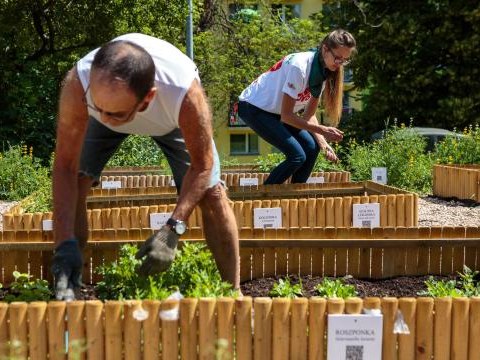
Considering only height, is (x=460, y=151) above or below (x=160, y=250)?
above

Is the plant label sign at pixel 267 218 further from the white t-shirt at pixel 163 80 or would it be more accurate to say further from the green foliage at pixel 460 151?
the green foliage at pixel 460 151

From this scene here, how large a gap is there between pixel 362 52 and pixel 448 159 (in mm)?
10162

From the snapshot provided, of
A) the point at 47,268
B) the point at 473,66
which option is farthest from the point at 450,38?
the point at 47,268

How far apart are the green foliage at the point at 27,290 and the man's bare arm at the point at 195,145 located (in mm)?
871

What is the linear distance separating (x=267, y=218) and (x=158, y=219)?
790 mm

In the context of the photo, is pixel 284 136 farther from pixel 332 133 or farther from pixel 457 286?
pixel 457 286

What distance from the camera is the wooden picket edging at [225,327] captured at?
275 cm

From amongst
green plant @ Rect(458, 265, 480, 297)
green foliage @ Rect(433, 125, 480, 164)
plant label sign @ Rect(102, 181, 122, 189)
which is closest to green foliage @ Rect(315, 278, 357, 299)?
green plant @ Rect(458, 265, 480, 297)

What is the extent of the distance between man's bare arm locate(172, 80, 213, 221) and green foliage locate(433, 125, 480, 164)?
34.0 feet

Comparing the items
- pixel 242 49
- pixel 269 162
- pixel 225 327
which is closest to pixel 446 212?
pixel 269 162

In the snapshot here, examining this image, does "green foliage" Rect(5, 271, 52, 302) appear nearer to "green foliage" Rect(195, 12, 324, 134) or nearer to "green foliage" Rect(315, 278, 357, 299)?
"green foliage" Rect(315, 278, 357, 299)

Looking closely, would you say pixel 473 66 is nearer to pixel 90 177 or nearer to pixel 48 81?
pixel 48 81

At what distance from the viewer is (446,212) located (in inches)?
367

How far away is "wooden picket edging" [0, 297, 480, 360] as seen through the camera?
2.75m
